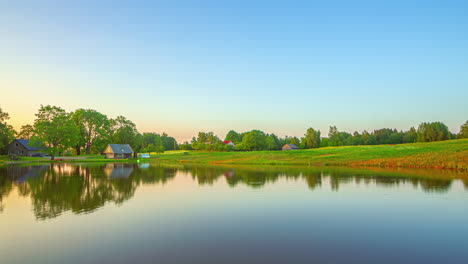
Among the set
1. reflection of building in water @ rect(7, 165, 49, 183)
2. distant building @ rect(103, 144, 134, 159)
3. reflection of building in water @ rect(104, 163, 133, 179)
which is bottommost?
reflection of building in water @ rect(104, 163, 133, 179)

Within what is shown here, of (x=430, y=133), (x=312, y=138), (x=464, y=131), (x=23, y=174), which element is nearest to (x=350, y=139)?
(x=312, y=138)

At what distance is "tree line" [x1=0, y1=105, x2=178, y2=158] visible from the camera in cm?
7562

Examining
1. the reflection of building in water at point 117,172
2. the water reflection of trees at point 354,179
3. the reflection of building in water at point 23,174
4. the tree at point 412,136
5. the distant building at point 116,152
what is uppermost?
the tree at point 412,136

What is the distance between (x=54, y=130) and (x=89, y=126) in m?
30.9

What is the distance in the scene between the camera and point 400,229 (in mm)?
→ 12078

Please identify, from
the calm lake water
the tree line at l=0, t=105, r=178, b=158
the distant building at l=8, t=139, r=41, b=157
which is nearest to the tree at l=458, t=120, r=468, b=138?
the calm lake water

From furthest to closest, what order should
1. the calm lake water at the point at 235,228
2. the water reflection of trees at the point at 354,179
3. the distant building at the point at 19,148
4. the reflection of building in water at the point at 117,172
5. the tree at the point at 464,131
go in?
the tree at the point at 464,131 < the distant building at the point at 19,148 < the reflection of building in water at the point at 117,172 < the water reflection of trees at the point at 354,179 < the calm lake water at the point at 235,228

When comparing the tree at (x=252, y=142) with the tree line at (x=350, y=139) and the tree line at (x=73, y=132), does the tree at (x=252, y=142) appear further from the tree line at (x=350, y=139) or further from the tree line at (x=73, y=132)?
the tree line at (x=73, y=132)

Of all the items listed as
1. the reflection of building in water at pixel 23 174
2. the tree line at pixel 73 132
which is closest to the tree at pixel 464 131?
the tree line at pixel 73 132

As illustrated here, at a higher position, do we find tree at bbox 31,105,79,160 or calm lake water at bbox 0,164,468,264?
tree at bbox 31,105,79,160

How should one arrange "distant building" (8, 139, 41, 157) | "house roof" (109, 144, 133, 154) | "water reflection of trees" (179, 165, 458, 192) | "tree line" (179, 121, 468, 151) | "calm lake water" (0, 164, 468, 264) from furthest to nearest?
1. "tree line" (179, 121, 468, 151)
2. "distant building" (8, 139, 41, 157)
3. "house roof" (109, 144, 133, 154)
4. "water reflection of trees" (179, 165, 458, 192)
5. "calm lake water" (0, 164, 468, 264)

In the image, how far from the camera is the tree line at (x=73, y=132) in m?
75.6

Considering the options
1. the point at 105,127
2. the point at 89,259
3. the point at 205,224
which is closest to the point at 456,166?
the point at 205,224

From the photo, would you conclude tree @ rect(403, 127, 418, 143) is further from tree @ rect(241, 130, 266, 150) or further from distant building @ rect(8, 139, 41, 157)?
distant building @ rect(8, 139, 41, 157)
